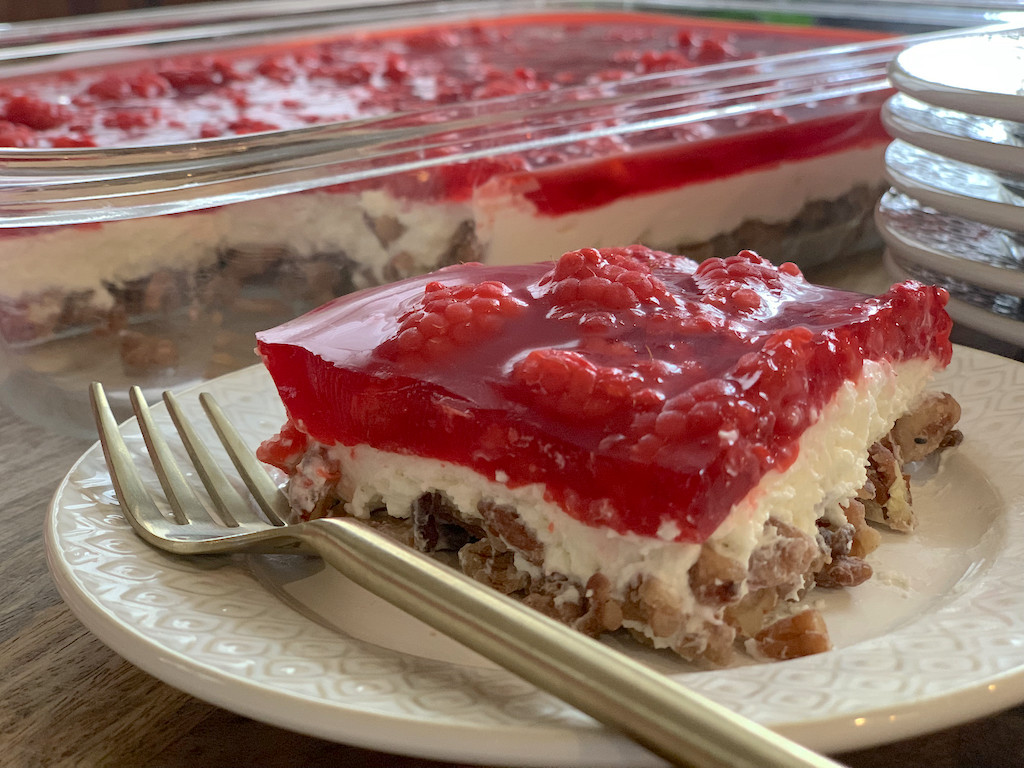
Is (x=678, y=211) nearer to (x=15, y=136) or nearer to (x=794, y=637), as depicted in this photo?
(x=794, y=637)

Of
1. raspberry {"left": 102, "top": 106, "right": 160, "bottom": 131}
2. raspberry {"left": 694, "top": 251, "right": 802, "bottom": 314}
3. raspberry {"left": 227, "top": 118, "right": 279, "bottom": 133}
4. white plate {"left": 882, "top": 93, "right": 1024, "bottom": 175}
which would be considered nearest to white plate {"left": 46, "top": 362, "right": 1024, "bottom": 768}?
raspberry {"left": 694, "top": 251, "right": 802, "bottom": 314}

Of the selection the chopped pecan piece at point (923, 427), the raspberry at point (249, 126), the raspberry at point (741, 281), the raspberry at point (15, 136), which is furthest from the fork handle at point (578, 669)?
the raspberry at point (15, 136)

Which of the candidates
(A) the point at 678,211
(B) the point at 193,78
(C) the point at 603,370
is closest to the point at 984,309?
(A) the point at 678,211

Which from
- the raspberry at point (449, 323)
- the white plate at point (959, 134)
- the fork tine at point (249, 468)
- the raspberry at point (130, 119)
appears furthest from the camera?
the raspberry at point (130, 119)

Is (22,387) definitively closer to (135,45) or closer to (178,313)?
(178,313)

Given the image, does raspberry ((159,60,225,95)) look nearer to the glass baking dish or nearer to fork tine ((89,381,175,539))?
the glass baking dish

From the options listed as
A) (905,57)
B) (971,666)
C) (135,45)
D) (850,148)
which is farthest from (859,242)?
(135,45)

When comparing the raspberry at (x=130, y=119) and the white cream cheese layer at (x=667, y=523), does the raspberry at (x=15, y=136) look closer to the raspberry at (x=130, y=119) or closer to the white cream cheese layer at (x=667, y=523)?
the raspberry at (x=130, y=119)
